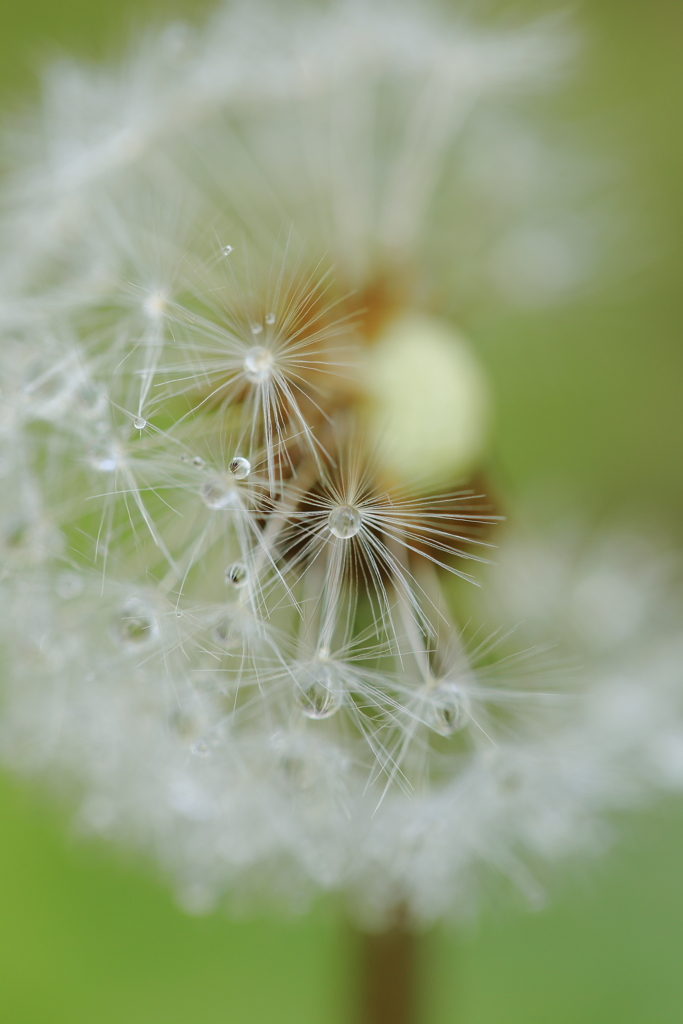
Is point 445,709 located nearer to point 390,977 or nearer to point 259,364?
point 259,364

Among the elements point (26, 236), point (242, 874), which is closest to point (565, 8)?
point (26, 236)

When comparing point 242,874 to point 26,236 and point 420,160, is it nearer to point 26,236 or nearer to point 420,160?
point 26,236

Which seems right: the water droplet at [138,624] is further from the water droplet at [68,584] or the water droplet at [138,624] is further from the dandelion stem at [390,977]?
the dandelion stem at [390,977]

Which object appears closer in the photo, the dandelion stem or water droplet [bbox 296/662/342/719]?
water droplet [bbox 296/662/342/719]

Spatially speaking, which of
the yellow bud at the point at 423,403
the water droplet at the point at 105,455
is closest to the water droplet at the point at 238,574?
the water droplet at the point at 105,455

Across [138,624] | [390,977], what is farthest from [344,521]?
[390,977]

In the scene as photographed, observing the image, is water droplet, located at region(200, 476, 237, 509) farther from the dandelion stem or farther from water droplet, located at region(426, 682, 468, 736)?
the dandelion stem

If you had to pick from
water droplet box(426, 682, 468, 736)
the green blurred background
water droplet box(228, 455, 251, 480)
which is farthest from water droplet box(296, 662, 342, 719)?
the green blurred background
